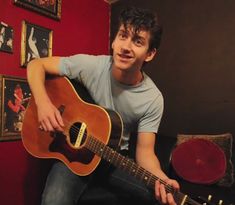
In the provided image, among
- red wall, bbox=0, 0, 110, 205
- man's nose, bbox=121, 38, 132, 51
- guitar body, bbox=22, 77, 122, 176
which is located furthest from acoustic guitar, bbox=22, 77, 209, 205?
red wall, bbox=0, 0, 110, 205

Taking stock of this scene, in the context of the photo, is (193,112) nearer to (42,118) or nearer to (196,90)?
(196,90)

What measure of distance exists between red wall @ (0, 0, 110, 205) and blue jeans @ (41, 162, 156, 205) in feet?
1.96

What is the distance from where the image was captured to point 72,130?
128 centimetres

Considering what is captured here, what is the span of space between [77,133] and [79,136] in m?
0.02

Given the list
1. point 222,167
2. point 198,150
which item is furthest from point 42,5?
point 222,167

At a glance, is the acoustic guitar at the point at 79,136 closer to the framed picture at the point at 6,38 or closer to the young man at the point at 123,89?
the young man at the point at 123,89

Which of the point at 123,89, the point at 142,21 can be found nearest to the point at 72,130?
the point at 123,89

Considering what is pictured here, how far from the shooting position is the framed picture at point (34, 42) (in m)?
1.78

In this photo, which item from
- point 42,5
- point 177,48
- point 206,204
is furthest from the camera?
point 177,48

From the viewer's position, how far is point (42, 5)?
75.2 inches

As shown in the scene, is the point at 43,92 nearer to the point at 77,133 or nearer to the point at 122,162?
the point at 77,133

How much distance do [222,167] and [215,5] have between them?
3.96 ft

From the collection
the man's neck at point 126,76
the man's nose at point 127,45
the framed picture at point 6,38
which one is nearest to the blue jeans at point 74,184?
the man's neck at point 126,76

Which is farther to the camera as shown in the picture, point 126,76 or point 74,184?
point 126,76
